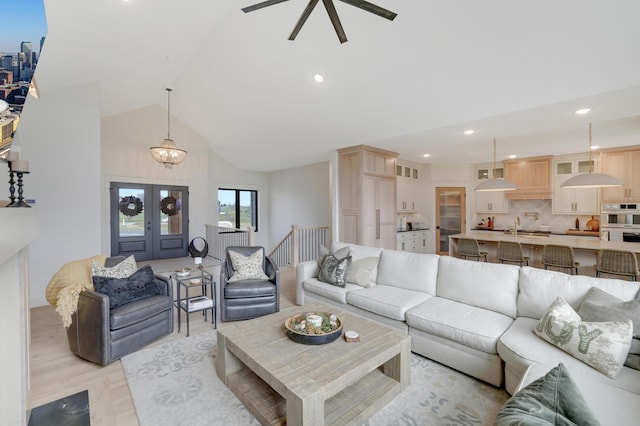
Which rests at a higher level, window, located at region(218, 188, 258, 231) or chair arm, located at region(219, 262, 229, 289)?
window, located at region(218, 188, 258, 231)

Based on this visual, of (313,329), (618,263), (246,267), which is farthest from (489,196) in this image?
(313,329)

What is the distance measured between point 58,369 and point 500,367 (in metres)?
3.85

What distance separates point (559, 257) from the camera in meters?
4.09

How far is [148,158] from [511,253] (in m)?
7.88

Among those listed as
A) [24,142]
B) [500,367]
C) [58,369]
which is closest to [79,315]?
[58,369]

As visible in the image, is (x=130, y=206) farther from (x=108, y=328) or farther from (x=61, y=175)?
(x=108, y=328)

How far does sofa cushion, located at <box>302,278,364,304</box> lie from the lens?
3533 millimetres

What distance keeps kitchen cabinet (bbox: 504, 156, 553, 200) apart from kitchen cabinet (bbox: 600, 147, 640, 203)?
36.8 inches

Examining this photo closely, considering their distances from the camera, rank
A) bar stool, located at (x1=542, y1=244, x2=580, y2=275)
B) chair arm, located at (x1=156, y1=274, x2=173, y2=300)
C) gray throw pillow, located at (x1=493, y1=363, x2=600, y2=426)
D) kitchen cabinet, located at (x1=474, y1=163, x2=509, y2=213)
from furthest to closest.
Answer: kitchen cabinet, located at (x1=474, y1=163, x2=509, y2=213) → bar stool, located at (x1=542, y1=244, x2=580, y2=275) → chair arm, located at (x1=156, y1=274, x2=173, y2=300) → gray throw pillow, located at (x1=493, y1=363, x2=600, y2=426)

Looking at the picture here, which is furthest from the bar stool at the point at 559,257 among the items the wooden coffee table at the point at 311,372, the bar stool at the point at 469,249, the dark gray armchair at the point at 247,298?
the dark gray armchair at the point at 247,298

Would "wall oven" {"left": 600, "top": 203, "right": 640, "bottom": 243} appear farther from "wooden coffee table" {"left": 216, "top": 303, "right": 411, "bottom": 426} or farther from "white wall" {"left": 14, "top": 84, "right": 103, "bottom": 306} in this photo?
"white wall" {"left": 14, "top": 84, "right": 103, "bottom": 306}

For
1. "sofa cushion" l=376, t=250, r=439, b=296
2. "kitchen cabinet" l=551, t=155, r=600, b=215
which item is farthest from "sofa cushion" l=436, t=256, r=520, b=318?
"kitchen cabinet" l=551, t=155, r=600, b=215

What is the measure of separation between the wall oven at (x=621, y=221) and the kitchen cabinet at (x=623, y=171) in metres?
0.18

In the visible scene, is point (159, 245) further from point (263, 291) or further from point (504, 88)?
point (504, 88)
